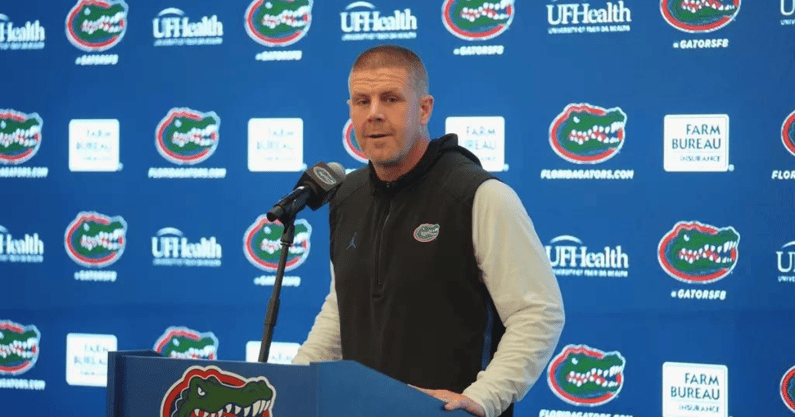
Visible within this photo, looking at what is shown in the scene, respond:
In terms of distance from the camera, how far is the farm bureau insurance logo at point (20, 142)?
447 cm

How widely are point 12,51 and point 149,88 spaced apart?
706 millimetres

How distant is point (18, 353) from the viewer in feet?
14.7

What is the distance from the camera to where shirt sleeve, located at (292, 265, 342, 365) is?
222 cm

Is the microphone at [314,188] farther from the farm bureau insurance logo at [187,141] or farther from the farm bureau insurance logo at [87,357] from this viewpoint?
the farm bureau insurance logo at [87,357]

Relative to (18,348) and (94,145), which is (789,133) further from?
(18,348)

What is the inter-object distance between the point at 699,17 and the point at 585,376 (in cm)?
142

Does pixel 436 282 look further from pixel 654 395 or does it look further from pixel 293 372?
pixel 654 395

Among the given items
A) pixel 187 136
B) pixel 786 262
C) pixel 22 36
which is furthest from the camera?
pixel 22 36

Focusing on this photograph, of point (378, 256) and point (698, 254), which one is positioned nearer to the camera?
point (378, 256)

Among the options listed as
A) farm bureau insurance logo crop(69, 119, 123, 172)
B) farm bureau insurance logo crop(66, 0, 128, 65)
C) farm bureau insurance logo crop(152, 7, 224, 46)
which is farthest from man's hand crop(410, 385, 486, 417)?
farm bureau insurance logo crop(66, 0, 128, 65)

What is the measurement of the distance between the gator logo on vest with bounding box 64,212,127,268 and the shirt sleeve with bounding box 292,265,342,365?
2.33 meters

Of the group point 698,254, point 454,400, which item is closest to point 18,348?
point 698,254

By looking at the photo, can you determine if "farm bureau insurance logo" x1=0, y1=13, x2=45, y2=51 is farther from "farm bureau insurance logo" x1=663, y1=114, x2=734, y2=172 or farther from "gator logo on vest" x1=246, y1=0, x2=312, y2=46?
"farm bureau insurance logo" x1=663, y1=114, x2=734, y2=172

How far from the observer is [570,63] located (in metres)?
3.82
